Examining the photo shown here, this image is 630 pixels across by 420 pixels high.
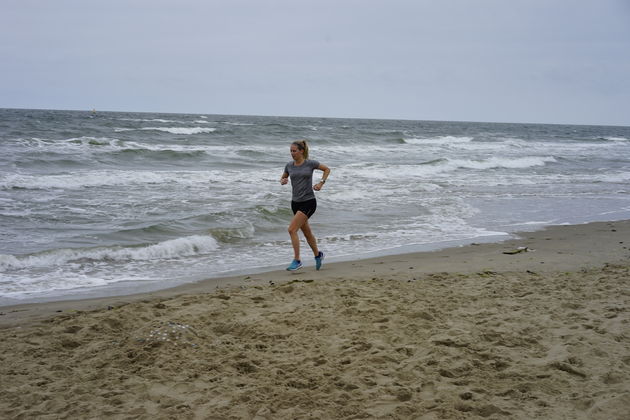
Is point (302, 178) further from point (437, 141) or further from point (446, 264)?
point (437, 141)

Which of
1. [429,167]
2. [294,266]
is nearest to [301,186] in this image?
[294,266]

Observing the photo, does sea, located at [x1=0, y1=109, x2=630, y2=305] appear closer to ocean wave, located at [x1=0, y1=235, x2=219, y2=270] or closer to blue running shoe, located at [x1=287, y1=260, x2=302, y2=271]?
ocean wave, located at [x1=0, y1=235, x2=219, y2=270]

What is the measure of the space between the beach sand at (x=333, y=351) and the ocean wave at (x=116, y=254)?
197 cm

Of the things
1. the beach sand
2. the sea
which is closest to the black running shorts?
the sea

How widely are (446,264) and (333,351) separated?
379cm

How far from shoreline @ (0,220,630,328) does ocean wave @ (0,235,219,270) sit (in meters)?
1.77

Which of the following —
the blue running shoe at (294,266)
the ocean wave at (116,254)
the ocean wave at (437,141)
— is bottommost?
the ocean wave at (116,254)

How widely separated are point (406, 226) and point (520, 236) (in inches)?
84.3

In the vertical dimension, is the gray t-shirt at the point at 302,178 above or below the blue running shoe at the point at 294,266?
above

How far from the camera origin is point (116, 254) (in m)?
8.02

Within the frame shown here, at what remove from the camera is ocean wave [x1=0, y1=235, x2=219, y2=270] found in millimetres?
7379

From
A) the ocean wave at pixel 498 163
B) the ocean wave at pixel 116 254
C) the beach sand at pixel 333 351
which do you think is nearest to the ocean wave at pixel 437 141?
the ocean wave at pixel 498 163

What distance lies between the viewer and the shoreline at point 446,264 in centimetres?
568

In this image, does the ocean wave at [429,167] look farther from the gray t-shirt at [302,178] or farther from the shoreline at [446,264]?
the gray t-shirt at [302,178]
